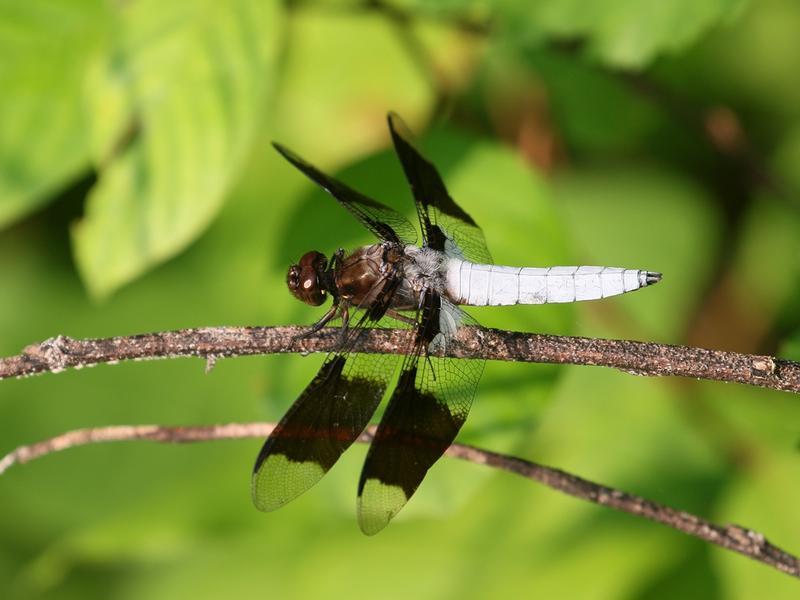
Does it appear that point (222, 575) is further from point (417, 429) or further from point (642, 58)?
point (642, 58)

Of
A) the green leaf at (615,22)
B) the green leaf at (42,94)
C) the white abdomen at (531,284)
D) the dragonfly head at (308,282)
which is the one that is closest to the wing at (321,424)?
the dragonfly head at (308,282)

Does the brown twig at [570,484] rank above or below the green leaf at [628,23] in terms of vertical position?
below

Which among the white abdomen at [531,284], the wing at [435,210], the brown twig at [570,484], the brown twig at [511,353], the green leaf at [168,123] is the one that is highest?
the green leaf at [168,123]

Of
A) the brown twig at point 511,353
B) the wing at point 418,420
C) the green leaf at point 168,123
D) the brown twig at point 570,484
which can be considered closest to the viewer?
the brown twig at point 511,353

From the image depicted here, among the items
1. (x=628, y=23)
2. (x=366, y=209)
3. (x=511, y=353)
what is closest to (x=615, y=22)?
(x=628, y=23)

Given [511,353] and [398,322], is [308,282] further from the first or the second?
[511,353]

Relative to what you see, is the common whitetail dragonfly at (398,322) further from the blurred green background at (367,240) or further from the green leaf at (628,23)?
the green leaf at (628,23)

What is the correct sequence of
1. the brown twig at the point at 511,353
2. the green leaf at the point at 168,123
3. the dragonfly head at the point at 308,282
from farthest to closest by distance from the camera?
the green leaf at the point at 168,123 → the dragonfly head at the point at 308,282 → the brown twig at the point at 511,353
